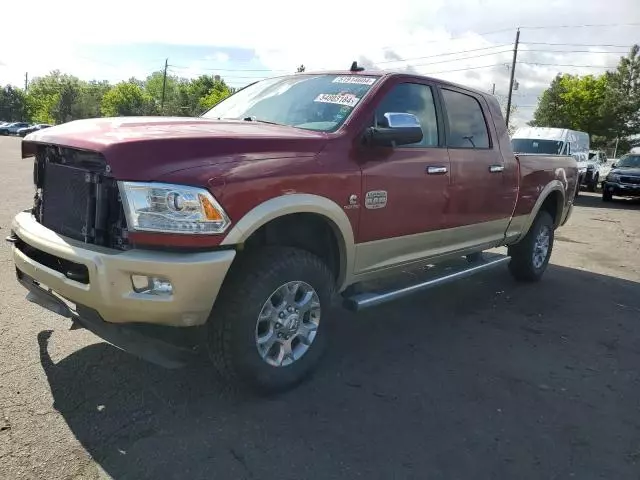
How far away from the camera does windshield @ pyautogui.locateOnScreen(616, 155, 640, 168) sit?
801 inches

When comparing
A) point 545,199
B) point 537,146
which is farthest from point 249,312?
point 537,146

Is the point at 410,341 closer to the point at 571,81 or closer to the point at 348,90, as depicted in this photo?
the point at 348,90

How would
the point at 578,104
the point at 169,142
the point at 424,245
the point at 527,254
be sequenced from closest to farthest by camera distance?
the point at 169,142, the point at 424,245, the point at 527,254, the point at 578,104

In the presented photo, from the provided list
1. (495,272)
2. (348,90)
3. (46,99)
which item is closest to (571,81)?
(495,272)

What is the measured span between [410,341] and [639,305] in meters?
3.12

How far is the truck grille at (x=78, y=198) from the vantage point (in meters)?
2.94

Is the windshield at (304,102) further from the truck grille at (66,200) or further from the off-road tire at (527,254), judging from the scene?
the off-road tire at (527,254)

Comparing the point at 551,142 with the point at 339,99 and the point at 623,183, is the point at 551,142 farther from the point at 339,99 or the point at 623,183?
the point at 339,99

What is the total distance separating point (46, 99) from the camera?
105375 mm

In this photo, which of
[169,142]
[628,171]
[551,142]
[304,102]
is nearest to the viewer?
[169,142]

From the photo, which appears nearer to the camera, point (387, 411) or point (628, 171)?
point (387, 411)

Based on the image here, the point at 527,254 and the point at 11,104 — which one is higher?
the point at 11,104

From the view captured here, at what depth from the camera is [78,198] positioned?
123 inches

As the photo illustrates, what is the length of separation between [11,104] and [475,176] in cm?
11205
